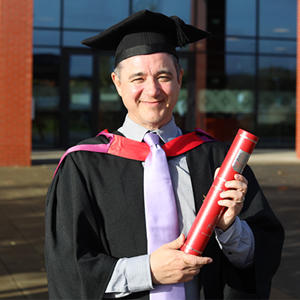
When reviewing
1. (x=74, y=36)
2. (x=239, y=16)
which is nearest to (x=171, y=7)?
(x=239, y=16)

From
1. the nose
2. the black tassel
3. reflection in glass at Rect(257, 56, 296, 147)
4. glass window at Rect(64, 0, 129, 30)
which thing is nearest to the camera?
the nose

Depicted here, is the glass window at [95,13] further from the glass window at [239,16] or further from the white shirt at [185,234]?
the white shirt at [185,234]

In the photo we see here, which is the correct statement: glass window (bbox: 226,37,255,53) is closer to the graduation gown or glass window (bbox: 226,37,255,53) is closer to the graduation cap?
the graduation cap

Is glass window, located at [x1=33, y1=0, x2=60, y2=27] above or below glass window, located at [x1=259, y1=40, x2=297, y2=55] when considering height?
above

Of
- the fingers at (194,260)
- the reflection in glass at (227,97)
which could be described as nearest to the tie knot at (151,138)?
the fingers at (194,260)

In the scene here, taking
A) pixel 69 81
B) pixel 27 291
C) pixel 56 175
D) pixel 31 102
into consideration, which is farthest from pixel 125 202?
pixel 69 81

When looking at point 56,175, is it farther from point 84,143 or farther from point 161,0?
point 161,0

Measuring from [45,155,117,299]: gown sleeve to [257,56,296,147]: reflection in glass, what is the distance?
1810 cm

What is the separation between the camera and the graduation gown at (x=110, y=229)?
2.05m

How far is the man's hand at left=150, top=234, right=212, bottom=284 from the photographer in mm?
1908

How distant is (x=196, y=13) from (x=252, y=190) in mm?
17226

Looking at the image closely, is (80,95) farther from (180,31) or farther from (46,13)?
(180,31)

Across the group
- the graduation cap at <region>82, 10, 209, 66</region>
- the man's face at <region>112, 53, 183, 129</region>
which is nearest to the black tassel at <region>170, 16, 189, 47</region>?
the graduation cap at <region>82, 10, 209, 66</region>

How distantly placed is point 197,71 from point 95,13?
3898 millimetres
